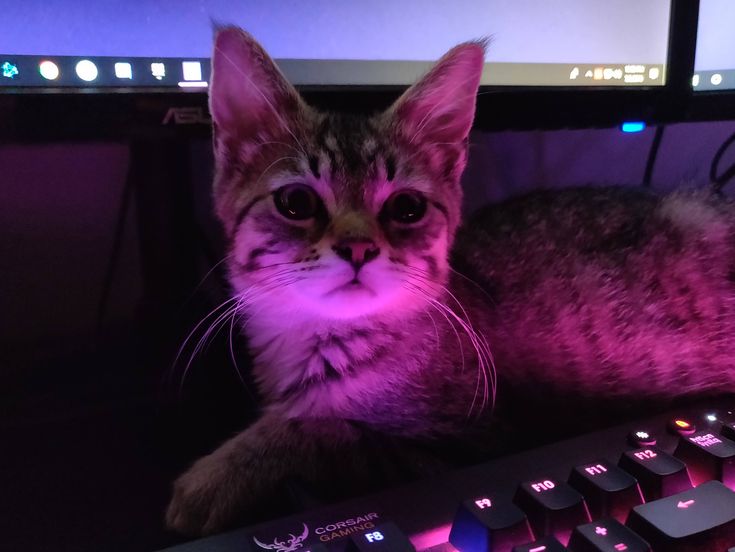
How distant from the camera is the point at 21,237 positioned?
0.72m

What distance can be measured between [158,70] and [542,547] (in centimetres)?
52

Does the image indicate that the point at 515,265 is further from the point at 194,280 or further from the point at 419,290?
the point at 194,280

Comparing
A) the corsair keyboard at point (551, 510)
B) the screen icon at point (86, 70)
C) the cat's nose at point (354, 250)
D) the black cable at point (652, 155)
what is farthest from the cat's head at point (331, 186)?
the black cable at point (652, 155)

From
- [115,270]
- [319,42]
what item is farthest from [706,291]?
[115,270]

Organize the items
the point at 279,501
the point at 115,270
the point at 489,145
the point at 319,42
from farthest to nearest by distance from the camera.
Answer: the point at 489,145
the point at 115,270
the point at 319,42
the point at 279,501

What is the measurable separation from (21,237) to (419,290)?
1.50 feet

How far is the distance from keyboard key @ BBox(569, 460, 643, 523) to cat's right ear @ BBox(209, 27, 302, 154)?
1.40 ft

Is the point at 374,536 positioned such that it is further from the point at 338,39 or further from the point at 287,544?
the point at 338,39

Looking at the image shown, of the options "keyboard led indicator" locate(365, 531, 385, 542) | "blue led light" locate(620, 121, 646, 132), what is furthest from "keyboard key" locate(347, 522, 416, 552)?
"blue led light" locate(620, 121, 646, 132)

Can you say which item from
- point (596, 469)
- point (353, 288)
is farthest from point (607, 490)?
point (353, 288)

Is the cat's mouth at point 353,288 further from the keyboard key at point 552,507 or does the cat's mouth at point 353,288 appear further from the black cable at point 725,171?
the black cable at point 725,171

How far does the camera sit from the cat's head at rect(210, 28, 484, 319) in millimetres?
583

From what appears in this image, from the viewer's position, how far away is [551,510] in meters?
0.39

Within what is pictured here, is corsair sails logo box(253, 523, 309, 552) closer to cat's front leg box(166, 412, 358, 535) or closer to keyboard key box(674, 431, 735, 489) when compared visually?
cat's front leg box(166, 412, 358, 535)
